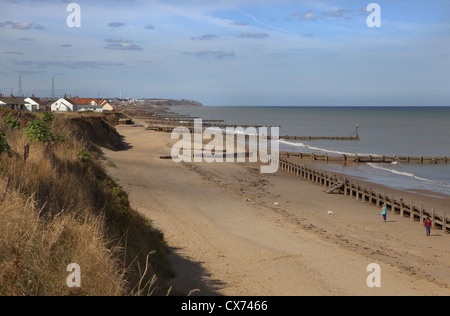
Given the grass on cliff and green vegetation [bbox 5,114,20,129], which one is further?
green vegetation [bbox 5,114,20,129]

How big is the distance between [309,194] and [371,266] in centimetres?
1728

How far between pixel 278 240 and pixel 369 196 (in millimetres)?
14283

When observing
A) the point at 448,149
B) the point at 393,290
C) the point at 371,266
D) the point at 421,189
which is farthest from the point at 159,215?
the point at 448,149

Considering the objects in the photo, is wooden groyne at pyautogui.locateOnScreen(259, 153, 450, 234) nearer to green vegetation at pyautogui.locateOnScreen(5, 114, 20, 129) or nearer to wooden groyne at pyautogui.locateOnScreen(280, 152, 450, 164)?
wooden groyne at pyautogui.locateOnScreen(280, 152, 450, 164)

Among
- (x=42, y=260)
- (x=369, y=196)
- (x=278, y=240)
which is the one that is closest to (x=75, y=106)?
(x=369, y=196)

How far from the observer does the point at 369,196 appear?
30156 millimetres

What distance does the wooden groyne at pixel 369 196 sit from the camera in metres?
23.7

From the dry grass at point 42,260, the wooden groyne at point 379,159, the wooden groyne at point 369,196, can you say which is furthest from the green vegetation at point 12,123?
the wooden groyne at point 379,159

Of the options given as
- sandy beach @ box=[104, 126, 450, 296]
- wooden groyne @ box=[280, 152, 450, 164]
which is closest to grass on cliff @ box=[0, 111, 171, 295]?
sandy beach @ box=[104, 126, 450, 296]

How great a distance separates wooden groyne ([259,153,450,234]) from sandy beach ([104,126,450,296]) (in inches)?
33.6

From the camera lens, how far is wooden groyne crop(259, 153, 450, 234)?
77.9ft

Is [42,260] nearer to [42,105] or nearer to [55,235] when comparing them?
[55,235]
